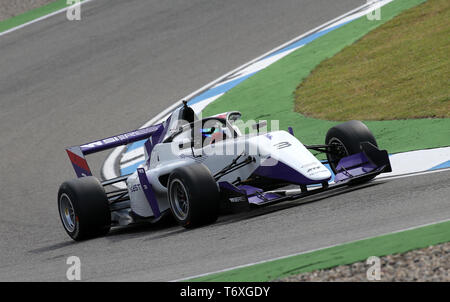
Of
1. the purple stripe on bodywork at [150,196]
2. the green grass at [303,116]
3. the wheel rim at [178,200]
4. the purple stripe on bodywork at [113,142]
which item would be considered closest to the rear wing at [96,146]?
the purple stripe on bodywork at [113,142]

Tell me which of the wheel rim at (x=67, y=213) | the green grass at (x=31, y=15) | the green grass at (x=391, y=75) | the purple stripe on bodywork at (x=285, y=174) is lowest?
the wheel rim at (x=67, y=213)

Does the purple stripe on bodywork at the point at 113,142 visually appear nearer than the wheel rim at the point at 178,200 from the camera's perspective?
No

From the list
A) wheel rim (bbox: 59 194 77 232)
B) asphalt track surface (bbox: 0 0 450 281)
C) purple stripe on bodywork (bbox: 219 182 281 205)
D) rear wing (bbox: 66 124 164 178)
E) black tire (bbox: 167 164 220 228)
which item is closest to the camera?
asphalt track surface (bbox: 0 0 450 281)

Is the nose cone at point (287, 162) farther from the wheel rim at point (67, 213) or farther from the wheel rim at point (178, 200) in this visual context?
the wheel rim at point (67, 213)

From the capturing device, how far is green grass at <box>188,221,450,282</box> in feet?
19.1

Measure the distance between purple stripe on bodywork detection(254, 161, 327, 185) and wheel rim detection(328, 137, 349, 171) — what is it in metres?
1.08

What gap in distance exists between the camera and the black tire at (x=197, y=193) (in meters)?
8.48

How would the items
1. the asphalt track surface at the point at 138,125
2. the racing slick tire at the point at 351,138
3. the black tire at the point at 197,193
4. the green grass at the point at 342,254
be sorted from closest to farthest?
the green grass at the point at 342,254
the asphalt track surface at the point at 138,125
the black tire at the point at 197,193
the racing slick tire at the point at 351,138

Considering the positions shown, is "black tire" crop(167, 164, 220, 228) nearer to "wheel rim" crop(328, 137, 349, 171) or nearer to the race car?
the race car

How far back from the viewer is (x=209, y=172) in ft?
28.3

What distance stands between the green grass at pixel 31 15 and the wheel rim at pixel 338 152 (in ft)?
55.3

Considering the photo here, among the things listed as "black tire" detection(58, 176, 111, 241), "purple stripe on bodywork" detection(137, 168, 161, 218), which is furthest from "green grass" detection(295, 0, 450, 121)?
"black tire" detection(58, 176, 111, 241)

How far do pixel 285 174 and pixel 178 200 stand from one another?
1.26 m
